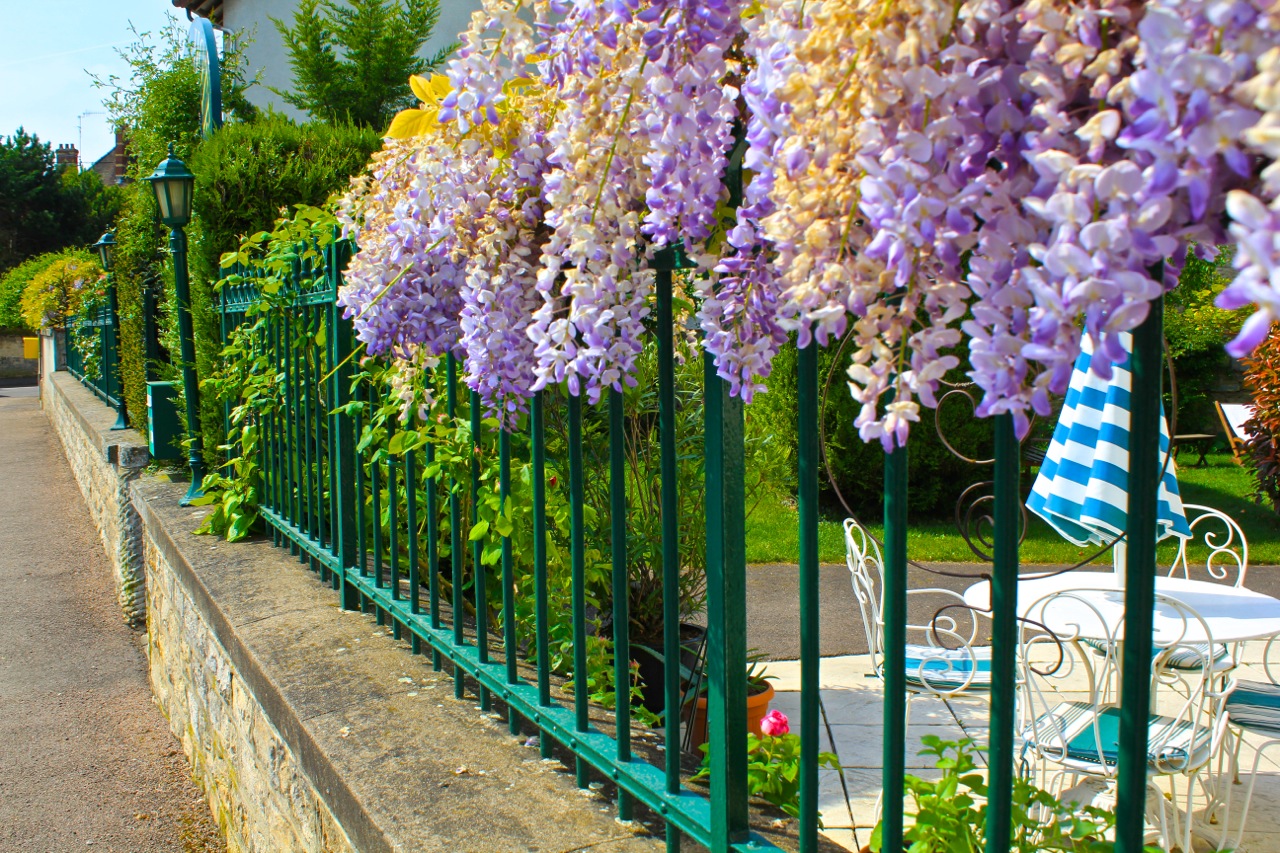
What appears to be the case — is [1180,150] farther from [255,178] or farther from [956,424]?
[956,424]

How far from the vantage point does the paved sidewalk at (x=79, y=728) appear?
12.3 ft

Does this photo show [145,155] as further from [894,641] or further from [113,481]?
[894,641]

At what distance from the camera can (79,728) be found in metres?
4.71

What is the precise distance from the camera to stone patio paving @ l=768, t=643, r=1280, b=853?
136 inches

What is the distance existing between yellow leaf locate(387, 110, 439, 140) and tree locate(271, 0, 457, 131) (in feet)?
42.0

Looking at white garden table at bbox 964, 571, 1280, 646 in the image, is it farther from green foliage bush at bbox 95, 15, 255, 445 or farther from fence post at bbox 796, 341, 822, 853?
green foliage bush at bbox 95, 15, 255, 445

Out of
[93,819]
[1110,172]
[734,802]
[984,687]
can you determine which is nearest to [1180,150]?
[1110,172]

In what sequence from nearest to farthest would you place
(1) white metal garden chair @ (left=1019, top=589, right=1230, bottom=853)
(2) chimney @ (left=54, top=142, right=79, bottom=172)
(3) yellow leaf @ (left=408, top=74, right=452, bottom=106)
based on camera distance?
1. (3) yellow leaf @ (left=408, top=74, right=452, bottom=106)
2. (1) white metal garden chair @ (left=1019, top=589, right=1230, bottom=853)
3. (2) chimney @ (left=54, top=142, right=79, bottom=172)

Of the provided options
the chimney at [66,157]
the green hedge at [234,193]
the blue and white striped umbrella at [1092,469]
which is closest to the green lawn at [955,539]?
the blue and white striped umbrella at [1092,469]

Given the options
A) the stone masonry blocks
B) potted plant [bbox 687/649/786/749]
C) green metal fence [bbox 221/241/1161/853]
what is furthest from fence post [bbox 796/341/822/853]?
Answer: potted plant [bbox 687/649/786/749]

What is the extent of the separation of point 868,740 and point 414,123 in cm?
343

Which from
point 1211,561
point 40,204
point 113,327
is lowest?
point 1211,561

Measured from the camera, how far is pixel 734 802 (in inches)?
62.5

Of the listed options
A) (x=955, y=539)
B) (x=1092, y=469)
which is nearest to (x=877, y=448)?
(x=955, y=539)
